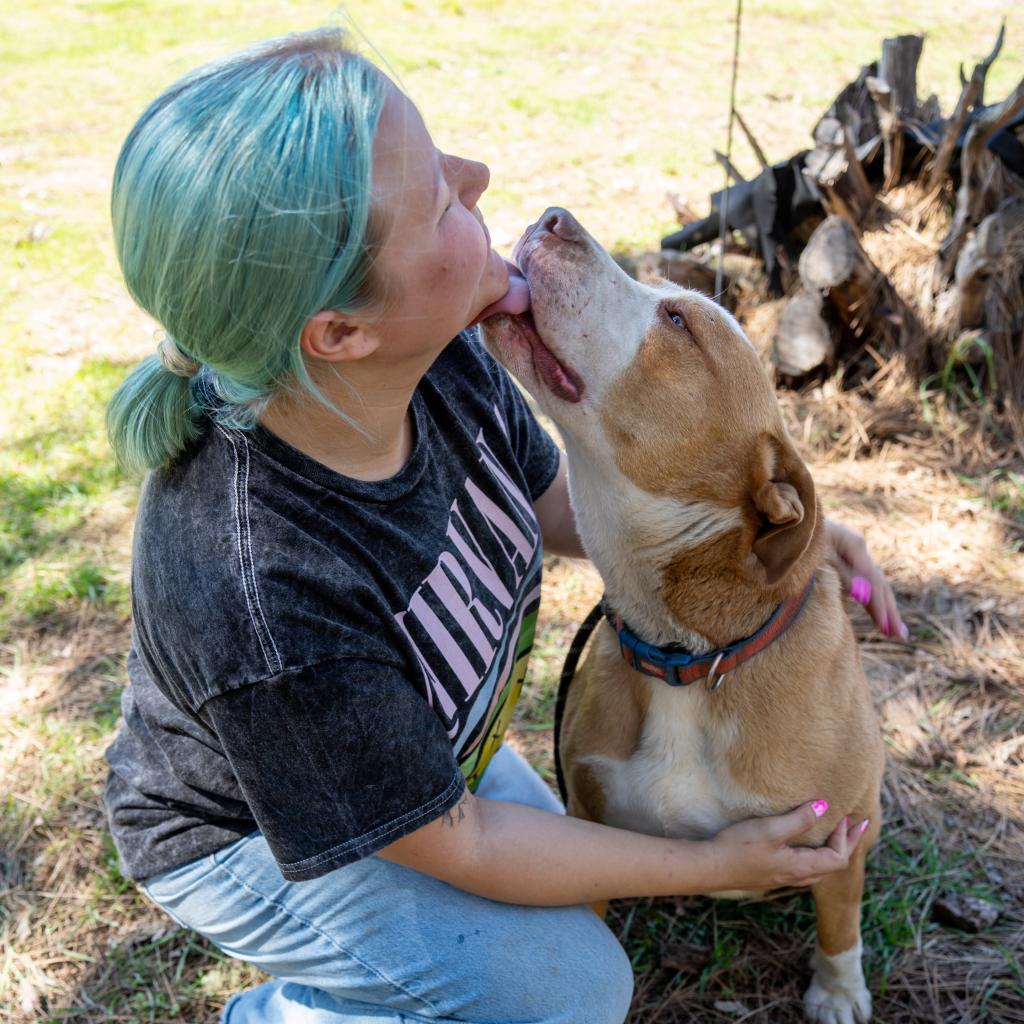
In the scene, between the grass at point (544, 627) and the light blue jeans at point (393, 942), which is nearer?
the light blue jeans at point (393, 942)

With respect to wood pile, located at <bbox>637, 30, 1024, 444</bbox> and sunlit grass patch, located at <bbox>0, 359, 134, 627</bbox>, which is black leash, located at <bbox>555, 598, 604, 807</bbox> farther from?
wood pile, located at <bbox>637, 30, 1024, 444</bbox>

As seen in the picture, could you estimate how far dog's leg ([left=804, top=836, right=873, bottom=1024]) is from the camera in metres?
2.41

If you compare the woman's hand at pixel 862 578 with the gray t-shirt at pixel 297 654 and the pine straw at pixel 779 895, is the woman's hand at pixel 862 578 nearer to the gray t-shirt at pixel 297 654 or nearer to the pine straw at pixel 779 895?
the pine straw at pixel 779 895

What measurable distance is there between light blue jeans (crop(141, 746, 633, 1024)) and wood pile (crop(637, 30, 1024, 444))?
3.33m

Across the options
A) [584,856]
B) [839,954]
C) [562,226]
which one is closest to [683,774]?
[584,856]

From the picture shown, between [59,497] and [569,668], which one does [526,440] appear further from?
[59,497]

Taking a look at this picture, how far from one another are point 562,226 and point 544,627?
195 centimetres

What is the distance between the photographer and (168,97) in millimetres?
1646

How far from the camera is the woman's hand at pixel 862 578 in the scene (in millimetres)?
2658

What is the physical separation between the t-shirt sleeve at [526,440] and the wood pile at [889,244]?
7.63 ft

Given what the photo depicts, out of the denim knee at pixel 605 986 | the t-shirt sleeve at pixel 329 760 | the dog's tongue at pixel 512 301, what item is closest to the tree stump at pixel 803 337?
the dog's tongue at pixel 512 301

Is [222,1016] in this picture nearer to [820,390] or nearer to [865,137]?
[820,390]

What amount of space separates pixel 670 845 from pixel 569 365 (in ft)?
3.46

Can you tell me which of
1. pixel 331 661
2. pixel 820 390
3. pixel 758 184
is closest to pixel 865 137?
pixel 758 184
